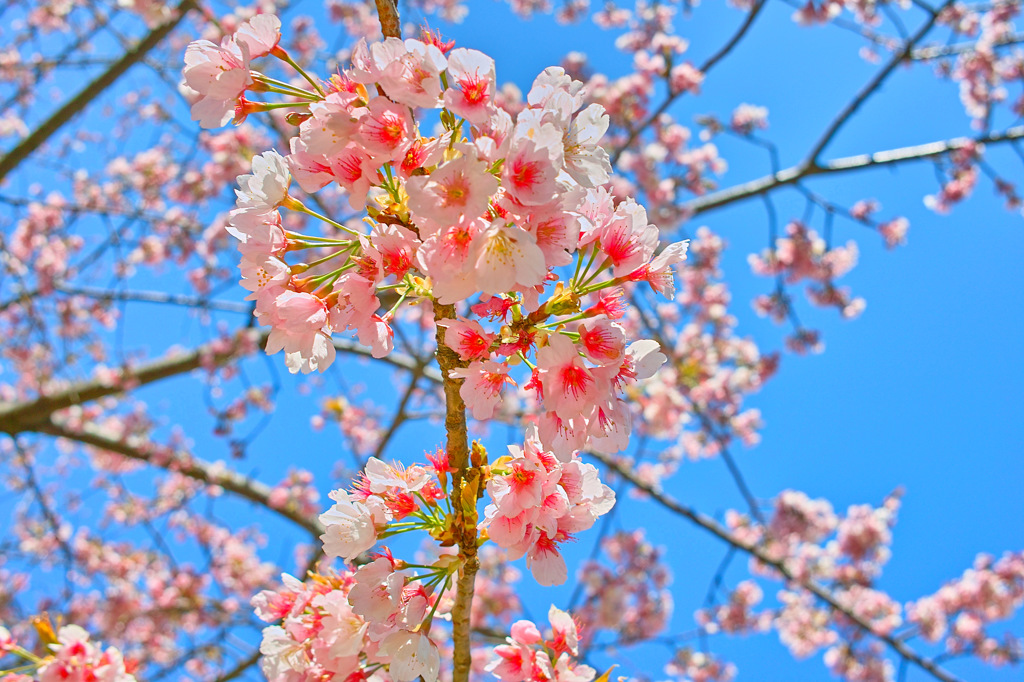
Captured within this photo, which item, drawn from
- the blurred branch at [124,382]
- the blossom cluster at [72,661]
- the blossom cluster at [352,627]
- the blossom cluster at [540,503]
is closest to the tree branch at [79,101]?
the blurred branch at [124,382]

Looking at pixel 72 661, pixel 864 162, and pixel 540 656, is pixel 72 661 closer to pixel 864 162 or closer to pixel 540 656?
pixel 540 656

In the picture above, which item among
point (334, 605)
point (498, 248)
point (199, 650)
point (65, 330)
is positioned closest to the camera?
point (498, 248)

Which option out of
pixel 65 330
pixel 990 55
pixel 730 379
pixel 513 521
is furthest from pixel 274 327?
pixel 990 55

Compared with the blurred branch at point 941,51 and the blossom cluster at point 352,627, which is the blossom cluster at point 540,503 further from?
the blurred branch at point 941,51

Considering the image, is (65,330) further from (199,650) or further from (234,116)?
(234,116)

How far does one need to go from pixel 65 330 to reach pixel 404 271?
680 centimetres

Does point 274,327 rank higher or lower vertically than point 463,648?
higher

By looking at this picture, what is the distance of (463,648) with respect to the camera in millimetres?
1171

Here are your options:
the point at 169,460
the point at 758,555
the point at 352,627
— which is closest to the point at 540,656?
the point at 352,627

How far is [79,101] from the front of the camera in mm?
4316

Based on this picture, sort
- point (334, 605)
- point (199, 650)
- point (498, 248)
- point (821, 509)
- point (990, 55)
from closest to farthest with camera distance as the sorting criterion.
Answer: point (498, 248)
point (334, 605)
point (199, 650)
point (990, 55)
point (821, 509)

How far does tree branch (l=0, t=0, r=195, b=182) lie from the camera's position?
13.8ft

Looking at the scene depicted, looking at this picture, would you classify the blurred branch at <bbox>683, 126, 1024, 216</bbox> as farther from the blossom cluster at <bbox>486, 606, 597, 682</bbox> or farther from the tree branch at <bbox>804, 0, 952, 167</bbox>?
the blossom cluster at <bbox>486, 606, 597, 682</bbox>

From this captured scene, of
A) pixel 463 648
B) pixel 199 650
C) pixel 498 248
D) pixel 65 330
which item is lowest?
pixel 463 648
